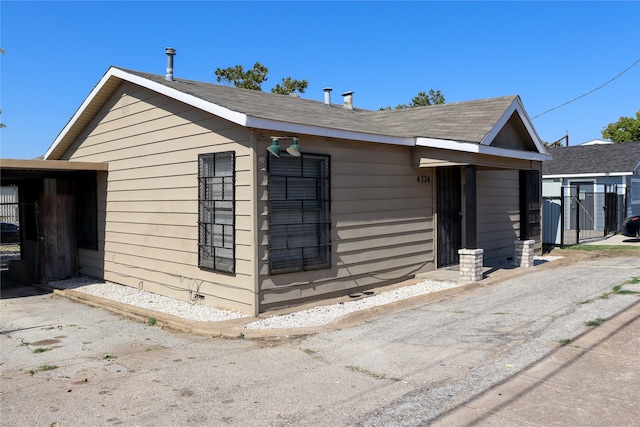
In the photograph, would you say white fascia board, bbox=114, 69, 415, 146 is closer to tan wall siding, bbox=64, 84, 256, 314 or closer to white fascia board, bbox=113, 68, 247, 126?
white fascia board, bbox=113, 68, 247, 126

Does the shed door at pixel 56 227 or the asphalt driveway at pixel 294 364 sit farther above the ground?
the shed door at pixel 56 227

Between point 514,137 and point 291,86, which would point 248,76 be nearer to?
point 291,86

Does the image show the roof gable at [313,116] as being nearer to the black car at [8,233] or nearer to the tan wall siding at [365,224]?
the tan wall siding at [365,224]

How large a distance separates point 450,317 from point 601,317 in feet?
6.52

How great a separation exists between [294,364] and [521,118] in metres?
8.55

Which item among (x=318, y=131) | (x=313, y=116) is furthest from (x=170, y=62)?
(x=318, y=131)

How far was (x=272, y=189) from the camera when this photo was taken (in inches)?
319

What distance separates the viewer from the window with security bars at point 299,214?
8148 mm

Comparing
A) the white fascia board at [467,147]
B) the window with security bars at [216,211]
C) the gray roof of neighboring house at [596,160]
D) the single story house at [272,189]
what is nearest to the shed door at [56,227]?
the single story house at [272,189]

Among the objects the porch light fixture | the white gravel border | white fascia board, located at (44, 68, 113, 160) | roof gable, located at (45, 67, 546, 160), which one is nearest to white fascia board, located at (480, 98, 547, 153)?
roof gable, located at (45, 67, 546, 160)

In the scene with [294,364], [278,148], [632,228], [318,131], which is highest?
[318,131]

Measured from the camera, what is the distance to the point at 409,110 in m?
13.5

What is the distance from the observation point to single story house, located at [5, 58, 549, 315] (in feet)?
26.7

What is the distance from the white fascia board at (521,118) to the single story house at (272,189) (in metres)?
0.05
